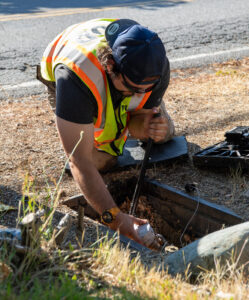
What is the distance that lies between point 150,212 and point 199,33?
4.64 m

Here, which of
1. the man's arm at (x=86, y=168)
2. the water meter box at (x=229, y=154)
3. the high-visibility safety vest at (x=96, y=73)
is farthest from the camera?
the water meter box at (x=229, y=154)

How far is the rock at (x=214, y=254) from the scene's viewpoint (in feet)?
8.44

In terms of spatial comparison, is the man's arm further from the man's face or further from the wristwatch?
A: the man's face

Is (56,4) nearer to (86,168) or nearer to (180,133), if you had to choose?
(180,133)

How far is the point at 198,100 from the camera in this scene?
5266 mm

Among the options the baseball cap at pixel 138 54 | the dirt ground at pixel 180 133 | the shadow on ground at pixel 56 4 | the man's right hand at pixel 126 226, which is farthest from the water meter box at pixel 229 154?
the shadow on ground at pixel 56 4

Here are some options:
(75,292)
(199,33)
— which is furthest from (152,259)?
→ (199,33)

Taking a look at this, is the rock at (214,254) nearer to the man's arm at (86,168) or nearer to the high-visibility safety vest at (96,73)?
the man's arm at (86,168)

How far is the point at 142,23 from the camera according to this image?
8.24 meters

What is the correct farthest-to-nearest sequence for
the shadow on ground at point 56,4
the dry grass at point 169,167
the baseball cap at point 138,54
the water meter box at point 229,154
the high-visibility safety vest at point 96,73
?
1. the shadow on ground at point 56,4
2. the water meter box at point 229,154
3. the high-visibility safety vest at point 96,73
4. the baseball cap at point 138,54
5. the dry grass at point 169,167

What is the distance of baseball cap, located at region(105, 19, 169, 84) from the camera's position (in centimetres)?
274

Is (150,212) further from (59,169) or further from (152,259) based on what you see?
(152,259)

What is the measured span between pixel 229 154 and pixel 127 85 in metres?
1.36

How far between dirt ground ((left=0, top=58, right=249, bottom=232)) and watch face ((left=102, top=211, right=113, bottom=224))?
0.40 metres
